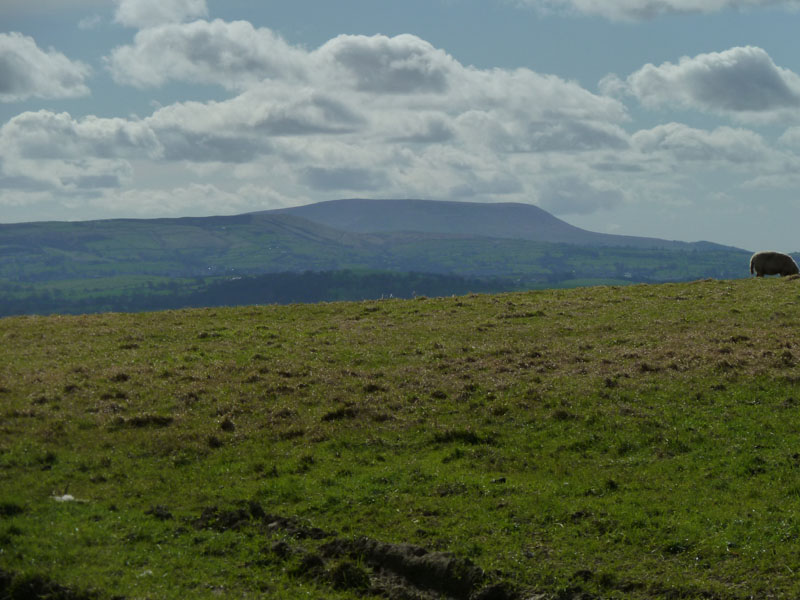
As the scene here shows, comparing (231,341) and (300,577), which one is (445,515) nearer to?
(300,577)

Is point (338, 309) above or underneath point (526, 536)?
above

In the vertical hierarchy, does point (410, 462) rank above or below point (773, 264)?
below

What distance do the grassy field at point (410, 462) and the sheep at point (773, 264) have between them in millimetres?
16109

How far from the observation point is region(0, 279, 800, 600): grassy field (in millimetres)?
14883

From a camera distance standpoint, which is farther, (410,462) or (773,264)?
(773,264)

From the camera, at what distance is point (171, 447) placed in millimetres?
21953

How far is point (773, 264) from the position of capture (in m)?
50.4

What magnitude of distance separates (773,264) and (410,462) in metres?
38.8

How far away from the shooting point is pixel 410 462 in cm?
2062

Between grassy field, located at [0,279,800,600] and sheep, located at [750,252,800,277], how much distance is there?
1611cm

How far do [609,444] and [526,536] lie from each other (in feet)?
19.0

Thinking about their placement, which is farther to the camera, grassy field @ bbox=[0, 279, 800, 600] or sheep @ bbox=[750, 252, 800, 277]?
sheep @ bbox=[750, 252, 800, 277]

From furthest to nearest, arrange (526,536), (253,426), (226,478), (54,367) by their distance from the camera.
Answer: (54,367) < (253,426) < (226,478) < (526,536)

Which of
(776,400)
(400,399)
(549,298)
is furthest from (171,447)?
(549,298)
